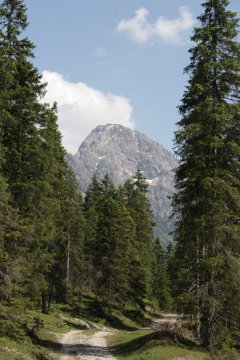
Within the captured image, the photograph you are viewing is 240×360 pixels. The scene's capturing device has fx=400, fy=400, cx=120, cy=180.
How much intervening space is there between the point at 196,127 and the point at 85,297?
38314 millimetres

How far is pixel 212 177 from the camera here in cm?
1922

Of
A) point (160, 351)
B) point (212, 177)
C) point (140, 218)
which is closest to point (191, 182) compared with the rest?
point (212, 177)

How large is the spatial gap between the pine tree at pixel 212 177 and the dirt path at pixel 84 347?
651 centimetres

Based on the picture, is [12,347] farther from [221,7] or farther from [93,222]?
[93,222]

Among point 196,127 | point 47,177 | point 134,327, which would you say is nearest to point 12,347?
point 47,177

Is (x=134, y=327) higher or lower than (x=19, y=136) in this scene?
lower

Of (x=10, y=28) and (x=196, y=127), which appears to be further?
(x=10, y=28)

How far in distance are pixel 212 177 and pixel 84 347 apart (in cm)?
1336

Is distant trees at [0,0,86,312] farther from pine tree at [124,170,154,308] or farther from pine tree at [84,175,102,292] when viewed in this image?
pine tree at [124,170,154,308]

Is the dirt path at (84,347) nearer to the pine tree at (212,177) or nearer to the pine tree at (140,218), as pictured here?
the pine tree at (212,177)

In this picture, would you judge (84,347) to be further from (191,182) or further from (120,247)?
(120,247)

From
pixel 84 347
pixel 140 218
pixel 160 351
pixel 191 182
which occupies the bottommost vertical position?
pixel 84 347

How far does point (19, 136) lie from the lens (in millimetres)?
21562

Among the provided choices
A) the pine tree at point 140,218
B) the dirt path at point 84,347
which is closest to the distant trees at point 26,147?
the dirt path at point 84,347
